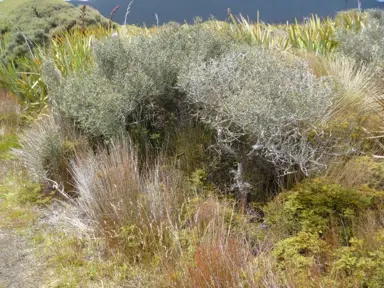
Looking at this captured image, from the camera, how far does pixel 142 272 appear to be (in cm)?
342

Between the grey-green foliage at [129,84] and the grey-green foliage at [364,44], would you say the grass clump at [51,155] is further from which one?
the grey-green foliage at [364,44]

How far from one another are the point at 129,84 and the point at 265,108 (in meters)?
1.61

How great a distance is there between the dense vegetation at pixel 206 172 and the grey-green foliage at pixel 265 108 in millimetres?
17

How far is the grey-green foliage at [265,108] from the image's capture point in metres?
4.02

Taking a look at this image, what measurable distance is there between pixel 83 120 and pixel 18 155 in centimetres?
126

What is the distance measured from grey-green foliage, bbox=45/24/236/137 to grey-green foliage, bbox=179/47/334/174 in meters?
0.47

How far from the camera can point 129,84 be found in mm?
4910

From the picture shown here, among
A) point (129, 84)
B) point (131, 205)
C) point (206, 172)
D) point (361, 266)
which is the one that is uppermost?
point (129, 84)

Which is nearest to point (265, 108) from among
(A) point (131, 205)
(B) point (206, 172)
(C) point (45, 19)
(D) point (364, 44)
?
(B) point (206, 172)

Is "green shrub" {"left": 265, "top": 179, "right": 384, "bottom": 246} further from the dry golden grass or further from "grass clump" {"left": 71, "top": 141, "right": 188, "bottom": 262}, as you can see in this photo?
the dry golden grass

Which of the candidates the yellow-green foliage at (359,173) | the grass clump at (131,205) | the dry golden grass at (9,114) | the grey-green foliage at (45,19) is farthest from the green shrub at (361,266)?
the grey-green foliage at (45,19)

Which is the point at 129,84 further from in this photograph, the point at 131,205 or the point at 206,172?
the point at 131,205

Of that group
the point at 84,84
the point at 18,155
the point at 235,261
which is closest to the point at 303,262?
the point at 235,261

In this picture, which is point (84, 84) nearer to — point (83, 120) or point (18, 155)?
point (83, 120)
